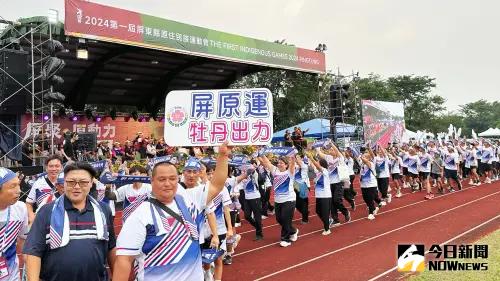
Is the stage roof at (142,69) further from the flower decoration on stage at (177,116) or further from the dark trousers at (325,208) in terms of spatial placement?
the flower decoration on stage at (177,116)

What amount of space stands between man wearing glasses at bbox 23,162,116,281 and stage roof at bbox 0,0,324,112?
13.7 m

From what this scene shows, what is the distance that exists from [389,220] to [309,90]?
2655 cm

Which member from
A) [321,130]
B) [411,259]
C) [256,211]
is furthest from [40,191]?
[321,130]

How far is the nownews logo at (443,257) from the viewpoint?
686 cm

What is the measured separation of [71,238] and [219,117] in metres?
1.59

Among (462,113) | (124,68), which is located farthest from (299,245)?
(462,113)

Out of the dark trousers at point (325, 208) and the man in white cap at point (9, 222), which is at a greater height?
the man in white cap at point (9, 222)

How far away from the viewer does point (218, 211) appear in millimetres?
6844

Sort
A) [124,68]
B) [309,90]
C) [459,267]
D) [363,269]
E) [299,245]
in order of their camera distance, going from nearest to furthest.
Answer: [459,267] < [363,269] < [299,245] < [124,68] < [309,90]

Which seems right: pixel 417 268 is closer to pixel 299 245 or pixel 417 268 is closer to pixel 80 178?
pixel 299 245

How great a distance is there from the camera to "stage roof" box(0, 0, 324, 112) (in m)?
19.4

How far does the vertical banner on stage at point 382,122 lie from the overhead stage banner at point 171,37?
433 centimetres

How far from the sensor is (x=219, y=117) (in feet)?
13.7

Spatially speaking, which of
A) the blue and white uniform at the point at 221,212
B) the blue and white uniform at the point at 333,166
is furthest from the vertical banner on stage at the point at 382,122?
the blue and white uniform at the point at 221,212
